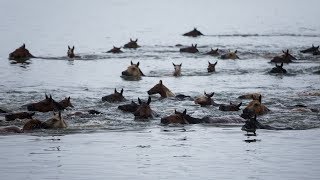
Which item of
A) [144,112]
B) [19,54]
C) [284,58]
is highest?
[284,58]

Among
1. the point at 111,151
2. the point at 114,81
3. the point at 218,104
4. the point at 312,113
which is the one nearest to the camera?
the point at 111,151

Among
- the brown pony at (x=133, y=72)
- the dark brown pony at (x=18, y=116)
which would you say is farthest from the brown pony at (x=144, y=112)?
the brown pony at (x=133, y=72)

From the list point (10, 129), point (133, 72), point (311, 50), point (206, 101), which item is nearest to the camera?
point (10, 129)

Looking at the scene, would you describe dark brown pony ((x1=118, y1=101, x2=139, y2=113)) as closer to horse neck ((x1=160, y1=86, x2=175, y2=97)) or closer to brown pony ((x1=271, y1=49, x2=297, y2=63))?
horse neck ((x1=160, y1=86, x2=175, y2=97))

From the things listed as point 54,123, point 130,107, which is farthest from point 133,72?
point 54,123

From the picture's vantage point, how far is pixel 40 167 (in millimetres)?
13742

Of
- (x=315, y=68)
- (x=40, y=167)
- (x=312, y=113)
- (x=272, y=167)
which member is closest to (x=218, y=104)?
(x=312, y=113)

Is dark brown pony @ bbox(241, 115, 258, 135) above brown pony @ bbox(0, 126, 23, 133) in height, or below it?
above

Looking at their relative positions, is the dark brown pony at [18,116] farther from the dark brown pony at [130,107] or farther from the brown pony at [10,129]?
the dark brown pony at [130,107]

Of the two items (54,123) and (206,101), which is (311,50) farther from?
(54,123)

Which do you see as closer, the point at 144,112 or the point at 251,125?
the point at 251,125

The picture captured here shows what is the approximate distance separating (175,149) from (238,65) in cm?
2015

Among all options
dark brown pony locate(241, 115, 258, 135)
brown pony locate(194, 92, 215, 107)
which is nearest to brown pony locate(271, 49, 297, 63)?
brown pony locate(194, 92, 215, 107)

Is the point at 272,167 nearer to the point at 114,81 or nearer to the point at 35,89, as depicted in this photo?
the point at 35,89
